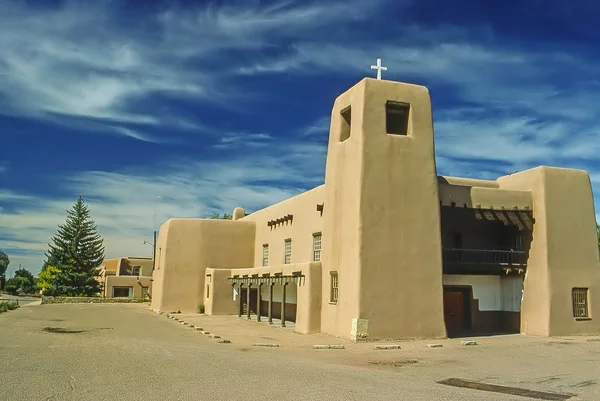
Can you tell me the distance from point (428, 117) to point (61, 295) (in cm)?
4537

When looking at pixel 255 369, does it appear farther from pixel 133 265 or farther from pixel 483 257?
pixel 133 265

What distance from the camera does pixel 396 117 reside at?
22.5m

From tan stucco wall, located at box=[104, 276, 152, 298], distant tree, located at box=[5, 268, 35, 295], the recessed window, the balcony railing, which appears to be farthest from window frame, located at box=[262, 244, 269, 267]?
distant tree, located at box=[5, 268, 35, 295]

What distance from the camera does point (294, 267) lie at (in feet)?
77.5

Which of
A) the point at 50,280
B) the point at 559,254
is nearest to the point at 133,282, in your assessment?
the point at 50,280

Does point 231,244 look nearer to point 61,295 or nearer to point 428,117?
point 428,117

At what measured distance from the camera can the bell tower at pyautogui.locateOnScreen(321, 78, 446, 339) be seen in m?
19.5

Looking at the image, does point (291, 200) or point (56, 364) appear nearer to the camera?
point (56, 364)

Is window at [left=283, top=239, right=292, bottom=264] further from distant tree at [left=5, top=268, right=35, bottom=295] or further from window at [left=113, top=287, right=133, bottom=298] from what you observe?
distant tree at [left=5, top=268, right=35, bottom=295]

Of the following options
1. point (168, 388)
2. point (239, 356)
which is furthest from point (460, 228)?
point (168, 388)

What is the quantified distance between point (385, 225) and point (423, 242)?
165cm

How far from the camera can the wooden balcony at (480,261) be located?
74.6 feet

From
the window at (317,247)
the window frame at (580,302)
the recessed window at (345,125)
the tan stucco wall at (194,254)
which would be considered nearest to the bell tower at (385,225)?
the recessed window at (345,125)

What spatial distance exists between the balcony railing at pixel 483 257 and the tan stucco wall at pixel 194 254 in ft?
56.0
